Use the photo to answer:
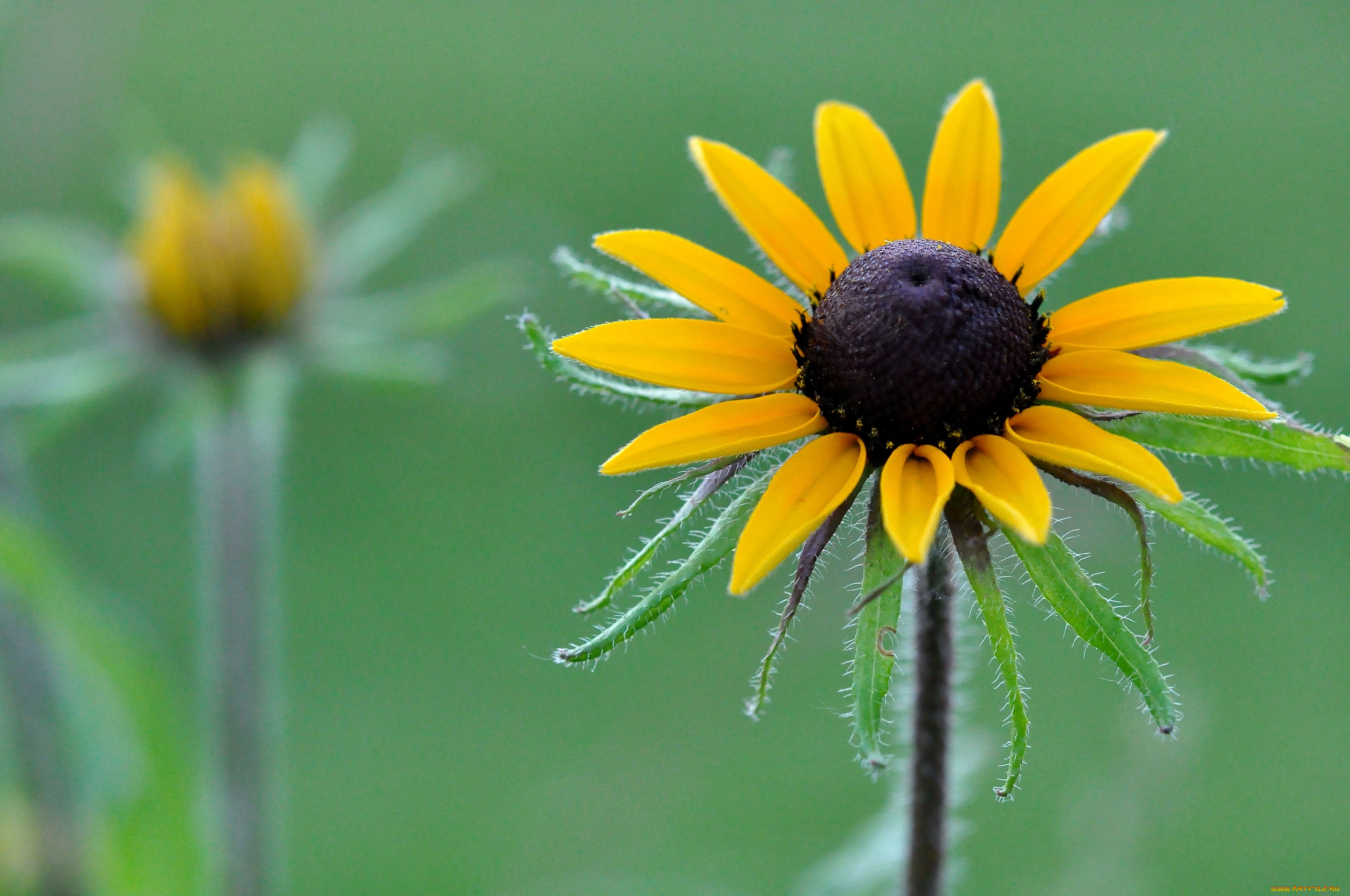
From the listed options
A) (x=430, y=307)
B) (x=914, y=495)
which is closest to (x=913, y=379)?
(x=914, y=495)

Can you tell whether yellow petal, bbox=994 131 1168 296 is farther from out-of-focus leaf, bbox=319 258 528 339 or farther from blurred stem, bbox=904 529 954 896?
out-of-focus leaf, bbox=319 258 528 339

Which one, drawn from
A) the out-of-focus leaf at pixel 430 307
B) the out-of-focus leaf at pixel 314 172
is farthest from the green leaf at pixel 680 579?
the out-of-focus leaf at pixel 314 172

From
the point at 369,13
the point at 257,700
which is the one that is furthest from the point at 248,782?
the point at 369,13

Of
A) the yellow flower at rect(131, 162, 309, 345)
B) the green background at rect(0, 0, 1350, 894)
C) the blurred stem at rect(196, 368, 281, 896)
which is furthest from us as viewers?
the green background at rect(0, 0, 1350, 894)

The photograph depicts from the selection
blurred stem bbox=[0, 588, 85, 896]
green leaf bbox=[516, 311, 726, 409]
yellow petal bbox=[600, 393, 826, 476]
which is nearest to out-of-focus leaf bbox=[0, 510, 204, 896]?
blurred stem bbox=[0, 588, 85, 896]

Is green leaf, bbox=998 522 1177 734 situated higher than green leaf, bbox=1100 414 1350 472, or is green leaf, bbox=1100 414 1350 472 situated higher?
green leaf, bbox=1100 414 1350 472

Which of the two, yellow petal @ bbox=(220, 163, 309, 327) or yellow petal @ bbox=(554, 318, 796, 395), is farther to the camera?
yellow petal @ bbox=(220, 163, 309, 327)

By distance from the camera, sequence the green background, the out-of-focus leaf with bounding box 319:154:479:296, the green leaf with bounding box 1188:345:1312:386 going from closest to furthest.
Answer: the green leaf with bounding box 1188:345:1312:386 → the out-of-focus leaf with bounding box 319:154:479:296 → the green background

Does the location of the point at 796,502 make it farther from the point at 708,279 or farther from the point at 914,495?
the point at 708,279
